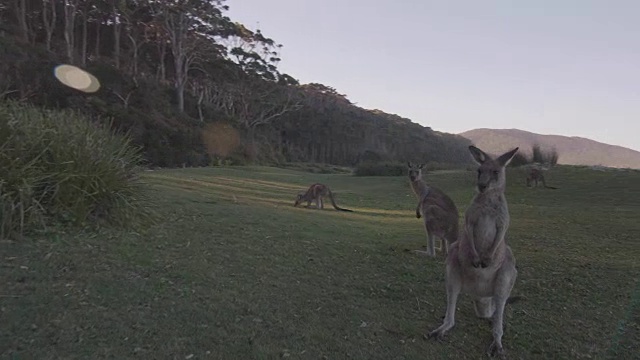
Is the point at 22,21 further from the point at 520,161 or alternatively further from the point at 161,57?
the point at 520,161

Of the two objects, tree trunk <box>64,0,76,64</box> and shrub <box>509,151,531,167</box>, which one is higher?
tree trunk <box>64,0,76,64</box>

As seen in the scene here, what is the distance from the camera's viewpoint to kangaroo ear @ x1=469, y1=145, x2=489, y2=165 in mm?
4801

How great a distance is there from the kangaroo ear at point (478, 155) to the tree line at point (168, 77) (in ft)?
78.0

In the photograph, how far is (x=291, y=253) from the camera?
6.59 metres

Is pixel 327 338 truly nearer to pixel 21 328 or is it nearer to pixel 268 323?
pixel 268 323

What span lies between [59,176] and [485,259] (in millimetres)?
4886

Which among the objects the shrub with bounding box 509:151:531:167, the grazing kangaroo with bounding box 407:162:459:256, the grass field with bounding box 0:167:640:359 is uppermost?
the shrub with bounding box 509:151:531:167

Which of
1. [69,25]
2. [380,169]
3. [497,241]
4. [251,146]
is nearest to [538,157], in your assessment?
[380,169]

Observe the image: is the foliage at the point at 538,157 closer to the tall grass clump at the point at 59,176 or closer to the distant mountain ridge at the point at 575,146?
the distant mountain ridge at the point at 575,146

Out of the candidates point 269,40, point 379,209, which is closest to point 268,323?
point 379,209

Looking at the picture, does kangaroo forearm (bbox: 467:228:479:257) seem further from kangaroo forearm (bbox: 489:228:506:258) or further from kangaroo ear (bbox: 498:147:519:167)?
kangaroo ear (bbox: 498:147:519:167)

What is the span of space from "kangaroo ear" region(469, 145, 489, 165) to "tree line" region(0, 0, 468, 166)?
23774 millimetres

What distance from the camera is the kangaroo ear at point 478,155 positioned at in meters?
4.80

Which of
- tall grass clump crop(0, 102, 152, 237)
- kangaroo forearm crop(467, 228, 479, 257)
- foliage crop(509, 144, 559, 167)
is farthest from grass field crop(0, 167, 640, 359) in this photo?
foliage crop(509, 144, 559, 167)
